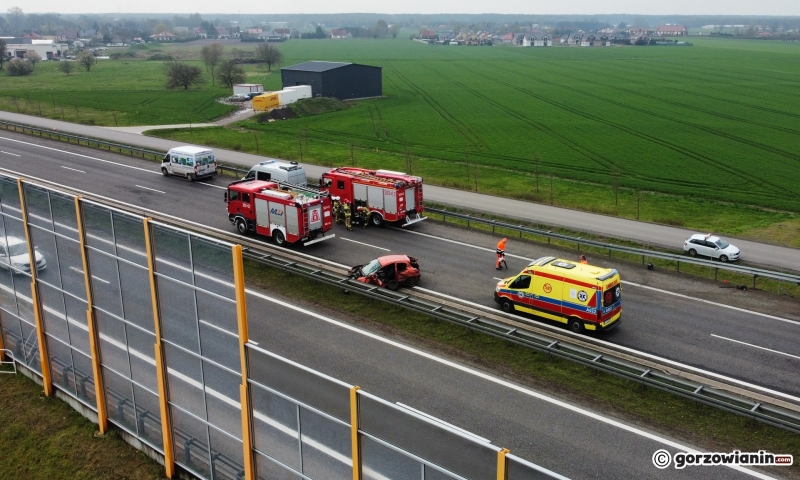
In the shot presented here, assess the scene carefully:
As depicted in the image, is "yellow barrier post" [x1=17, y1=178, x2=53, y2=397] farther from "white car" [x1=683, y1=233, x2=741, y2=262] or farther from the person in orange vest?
"white car" [x1=683, y1=233, x2=741, y2=262]

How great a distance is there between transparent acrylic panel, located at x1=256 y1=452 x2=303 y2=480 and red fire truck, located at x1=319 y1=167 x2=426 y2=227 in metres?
21.9

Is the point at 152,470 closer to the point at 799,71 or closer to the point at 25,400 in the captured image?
the point at 25,400

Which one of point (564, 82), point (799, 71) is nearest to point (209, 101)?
point (564, 82)

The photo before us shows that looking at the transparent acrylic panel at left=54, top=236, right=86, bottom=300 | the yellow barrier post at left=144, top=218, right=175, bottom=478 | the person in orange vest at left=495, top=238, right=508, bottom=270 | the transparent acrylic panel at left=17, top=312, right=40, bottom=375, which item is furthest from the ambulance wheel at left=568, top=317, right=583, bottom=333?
the transparent acrylic panel at left=17, top=312, right=40, bottom=375

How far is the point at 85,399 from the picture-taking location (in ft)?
61.1

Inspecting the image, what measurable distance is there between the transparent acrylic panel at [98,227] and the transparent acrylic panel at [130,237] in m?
0.27

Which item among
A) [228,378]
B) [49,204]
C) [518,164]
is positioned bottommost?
[518,164]

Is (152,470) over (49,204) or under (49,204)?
under

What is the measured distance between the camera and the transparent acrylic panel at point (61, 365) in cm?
1897

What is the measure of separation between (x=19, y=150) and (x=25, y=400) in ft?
129

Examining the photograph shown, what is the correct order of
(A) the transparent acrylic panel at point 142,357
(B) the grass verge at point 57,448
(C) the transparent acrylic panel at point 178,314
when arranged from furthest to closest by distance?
(B) the grass verge at point 57,448
(A) the transparent acrylic panel at point 142,357
(C) the transparent acrylic panel at point 178,314

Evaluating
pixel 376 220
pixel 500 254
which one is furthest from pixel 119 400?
pixel 376 220

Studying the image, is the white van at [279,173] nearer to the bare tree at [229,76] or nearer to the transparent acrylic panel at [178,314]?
the transparent acrylic panel at [178,314]

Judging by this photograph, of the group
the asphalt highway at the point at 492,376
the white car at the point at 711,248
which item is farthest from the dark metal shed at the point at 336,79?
the white car at the point at 711,248
